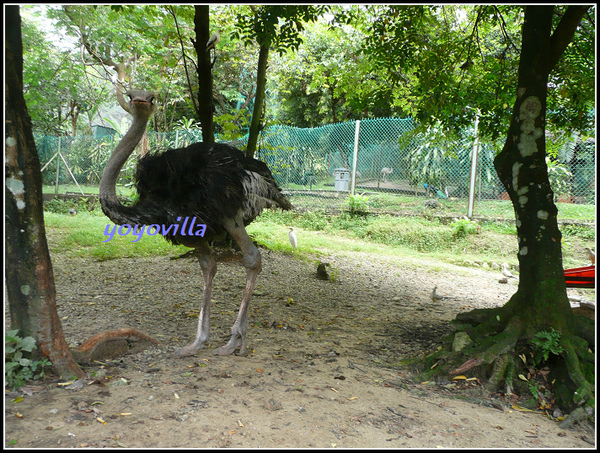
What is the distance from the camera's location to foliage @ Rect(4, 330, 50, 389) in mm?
2484

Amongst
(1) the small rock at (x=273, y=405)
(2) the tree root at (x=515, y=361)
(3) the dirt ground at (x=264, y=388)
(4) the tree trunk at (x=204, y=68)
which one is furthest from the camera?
(4) the tree trunk at (x=204, y=68)

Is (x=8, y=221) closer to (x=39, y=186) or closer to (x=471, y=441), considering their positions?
(x=39, y=186)

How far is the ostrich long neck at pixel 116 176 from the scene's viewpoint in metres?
3.04

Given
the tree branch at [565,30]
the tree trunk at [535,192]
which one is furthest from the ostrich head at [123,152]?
the tree branch at [565,30]

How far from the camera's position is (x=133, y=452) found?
6.74 feet

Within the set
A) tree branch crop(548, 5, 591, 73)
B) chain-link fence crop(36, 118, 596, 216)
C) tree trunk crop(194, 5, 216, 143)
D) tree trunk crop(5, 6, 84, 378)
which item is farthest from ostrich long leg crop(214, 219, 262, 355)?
chain-link fence crop(36, 118, 596, 216)

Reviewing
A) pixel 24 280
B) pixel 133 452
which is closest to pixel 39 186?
pixel 24 280

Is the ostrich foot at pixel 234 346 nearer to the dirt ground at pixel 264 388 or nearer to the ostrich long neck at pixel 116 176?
the dirt ground at pixel 264 388

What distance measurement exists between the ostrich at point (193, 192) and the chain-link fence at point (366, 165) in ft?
20.8

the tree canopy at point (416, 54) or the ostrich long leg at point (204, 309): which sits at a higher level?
the tree canopy at point (416, 54)

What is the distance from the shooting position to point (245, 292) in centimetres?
360

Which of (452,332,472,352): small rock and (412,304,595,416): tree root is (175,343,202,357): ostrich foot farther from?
(452,332,472,352): small rock

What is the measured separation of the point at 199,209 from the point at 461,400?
2.18 metres

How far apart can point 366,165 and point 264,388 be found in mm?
9630
